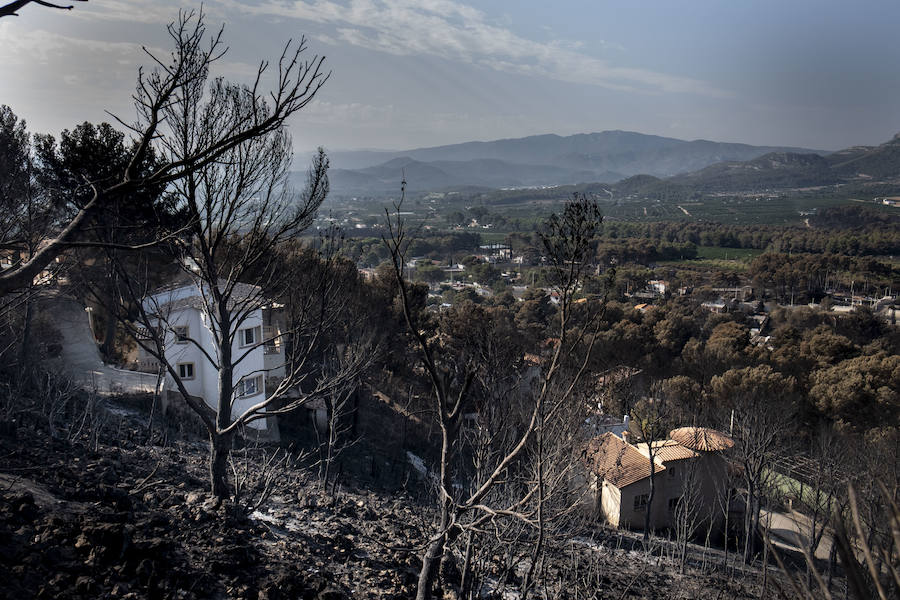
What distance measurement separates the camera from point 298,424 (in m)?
14.6

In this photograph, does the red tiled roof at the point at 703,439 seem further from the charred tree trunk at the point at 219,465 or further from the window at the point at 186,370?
the window at the point at 186,370

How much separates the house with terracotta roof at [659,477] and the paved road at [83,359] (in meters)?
9.89

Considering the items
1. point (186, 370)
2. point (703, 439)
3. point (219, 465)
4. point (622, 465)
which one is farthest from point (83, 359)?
point (703, 439)

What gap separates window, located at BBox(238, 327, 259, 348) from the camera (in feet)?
41.8

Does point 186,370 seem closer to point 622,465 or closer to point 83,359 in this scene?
point 83,359

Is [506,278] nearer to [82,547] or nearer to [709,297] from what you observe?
[709,297]

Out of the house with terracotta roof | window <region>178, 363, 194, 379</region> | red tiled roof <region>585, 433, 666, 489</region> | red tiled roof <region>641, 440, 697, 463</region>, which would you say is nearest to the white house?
window <region>178, 363, 194, 379</region>

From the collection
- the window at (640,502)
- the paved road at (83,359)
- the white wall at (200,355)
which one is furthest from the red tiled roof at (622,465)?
the paved road at (83,359)

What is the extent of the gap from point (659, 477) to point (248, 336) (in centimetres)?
977

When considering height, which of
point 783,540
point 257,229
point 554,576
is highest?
point 257,229

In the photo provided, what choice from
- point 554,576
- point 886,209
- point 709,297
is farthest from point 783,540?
point 886,209

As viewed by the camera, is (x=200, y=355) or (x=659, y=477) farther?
(x=659, y=477)

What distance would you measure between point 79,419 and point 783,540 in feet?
47.9

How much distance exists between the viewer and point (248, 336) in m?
12.9
